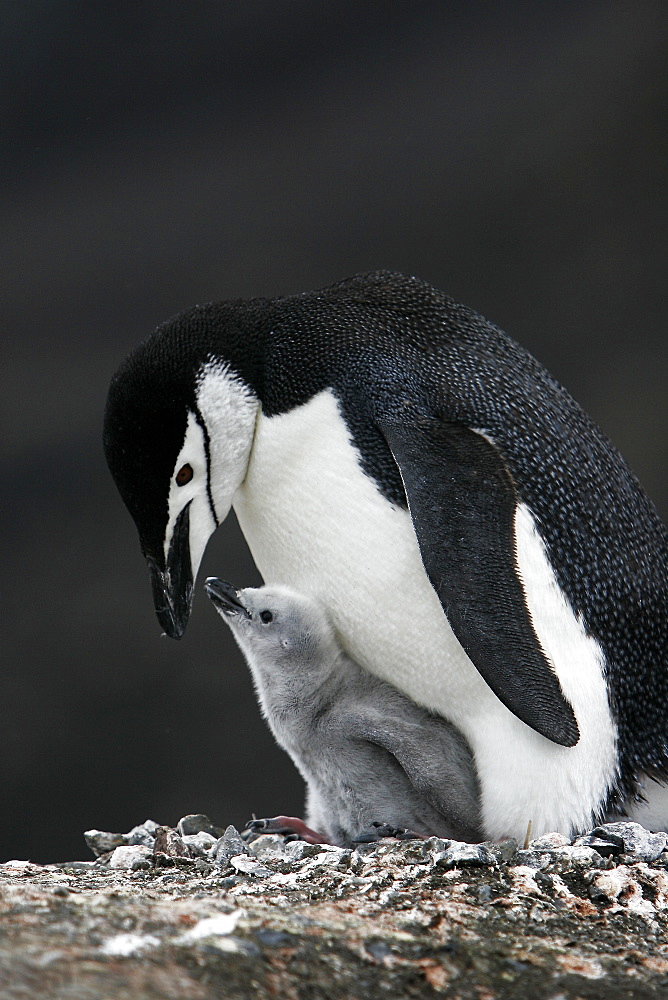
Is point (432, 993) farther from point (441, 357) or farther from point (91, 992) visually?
point (441, 357)

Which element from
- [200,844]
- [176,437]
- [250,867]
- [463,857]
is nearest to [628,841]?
[463,857]

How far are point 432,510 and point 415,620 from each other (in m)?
0.20

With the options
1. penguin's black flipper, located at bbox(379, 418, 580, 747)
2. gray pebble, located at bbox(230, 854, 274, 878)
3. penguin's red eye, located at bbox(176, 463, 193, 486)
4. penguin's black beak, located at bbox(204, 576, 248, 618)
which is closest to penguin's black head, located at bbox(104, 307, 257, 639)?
penguin's red eye, located at bbox(176, 463, 193, 486)

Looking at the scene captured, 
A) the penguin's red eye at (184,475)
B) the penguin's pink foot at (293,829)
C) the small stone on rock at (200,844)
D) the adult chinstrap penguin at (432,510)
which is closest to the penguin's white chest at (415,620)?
the adult chinstrap penguin at (432,510)

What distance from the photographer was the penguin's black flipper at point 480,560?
1.57 meters

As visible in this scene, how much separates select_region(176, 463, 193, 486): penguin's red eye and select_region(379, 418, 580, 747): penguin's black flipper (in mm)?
352

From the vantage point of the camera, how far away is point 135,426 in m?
1.78

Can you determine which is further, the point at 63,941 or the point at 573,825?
the point at 573,825

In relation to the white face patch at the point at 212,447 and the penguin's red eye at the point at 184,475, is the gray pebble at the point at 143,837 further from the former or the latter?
the penguin's red eye at the point at 184,475

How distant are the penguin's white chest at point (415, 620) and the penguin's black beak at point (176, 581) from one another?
6.5 inches

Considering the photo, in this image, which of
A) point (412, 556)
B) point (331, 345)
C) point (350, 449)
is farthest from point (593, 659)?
point (331, 345)

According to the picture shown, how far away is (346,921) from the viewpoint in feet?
4.02

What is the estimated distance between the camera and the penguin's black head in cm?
178

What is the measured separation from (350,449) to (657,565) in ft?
1.83
